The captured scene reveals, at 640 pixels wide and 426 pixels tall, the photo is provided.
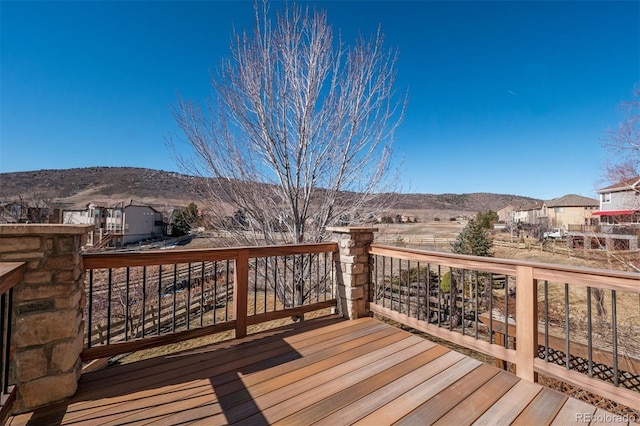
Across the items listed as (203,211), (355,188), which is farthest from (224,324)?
(355,188)

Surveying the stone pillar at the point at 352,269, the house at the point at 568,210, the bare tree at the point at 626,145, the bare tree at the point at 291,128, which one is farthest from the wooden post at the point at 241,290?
the house at the point at 568,210

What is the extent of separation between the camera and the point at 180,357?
2.68 m

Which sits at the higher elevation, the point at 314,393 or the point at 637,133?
the point at 637,133

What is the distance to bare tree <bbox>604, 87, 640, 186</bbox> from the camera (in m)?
8.15

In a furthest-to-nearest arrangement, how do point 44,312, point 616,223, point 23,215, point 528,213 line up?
point 528,213 → point 616,223 → point 23,215 → point 44,312

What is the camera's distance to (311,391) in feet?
6.86

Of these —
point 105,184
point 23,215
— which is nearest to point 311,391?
point 23,215

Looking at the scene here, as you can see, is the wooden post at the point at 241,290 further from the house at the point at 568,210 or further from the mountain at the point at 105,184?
the house at the point at 568,210

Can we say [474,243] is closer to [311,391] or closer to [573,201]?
[311,391]

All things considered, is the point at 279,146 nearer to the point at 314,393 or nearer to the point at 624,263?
the point at 314,393

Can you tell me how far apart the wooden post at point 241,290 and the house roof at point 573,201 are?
44.1 meters

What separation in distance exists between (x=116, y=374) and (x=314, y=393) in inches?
68.0

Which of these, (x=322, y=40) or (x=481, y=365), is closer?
(x=481, y=365)

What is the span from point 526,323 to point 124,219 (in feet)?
107
